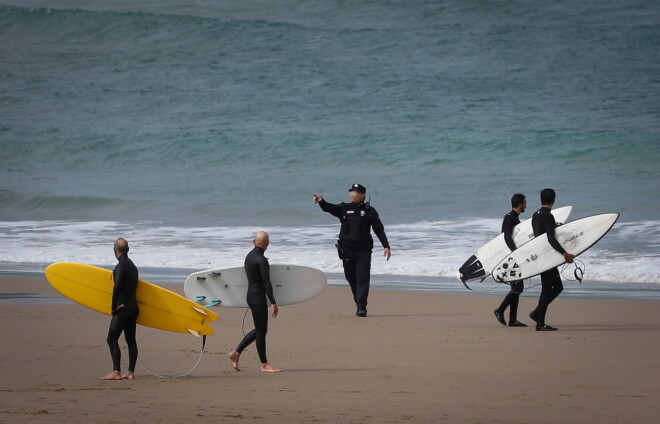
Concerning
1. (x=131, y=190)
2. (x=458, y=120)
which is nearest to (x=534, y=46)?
(x=458, y=120)

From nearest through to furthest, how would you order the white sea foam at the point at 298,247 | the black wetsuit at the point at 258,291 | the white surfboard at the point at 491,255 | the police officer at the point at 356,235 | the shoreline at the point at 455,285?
1. the black wetsuit at the point at 258,291
2. the white surfboard at the point at 491,255
3. the police officer at the point at 356,235
4. the shoreline at the point at 455,285
5. the white sea foam at the point at 298,247

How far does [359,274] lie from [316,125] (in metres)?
24.8

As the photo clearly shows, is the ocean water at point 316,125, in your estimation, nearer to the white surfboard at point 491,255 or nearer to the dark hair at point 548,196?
the white surfboard at point 491,255

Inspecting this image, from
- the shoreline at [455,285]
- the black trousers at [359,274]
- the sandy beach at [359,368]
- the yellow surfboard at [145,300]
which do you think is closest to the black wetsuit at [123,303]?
the sandy beach at [359,368]

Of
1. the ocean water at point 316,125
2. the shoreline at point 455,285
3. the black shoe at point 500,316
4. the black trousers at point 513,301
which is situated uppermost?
the ocean water at point 316,125

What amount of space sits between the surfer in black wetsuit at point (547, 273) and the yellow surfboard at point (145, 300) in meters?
3.56

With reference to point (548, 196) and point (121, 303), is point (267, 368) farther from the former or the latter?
point (548, 196)

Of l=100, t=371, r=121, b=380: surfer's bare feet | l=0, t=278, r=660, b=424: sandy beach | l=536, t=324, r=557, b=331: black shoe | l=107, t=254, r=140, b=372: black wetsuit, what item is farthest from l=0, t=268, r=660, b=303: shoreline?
l=100, t=371, r=121, b=380: surfer's bare feet

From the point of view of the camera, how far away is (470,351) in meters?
8.75

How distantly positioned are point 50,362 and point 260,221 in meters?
14.6

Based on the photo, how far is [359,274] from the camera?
1148cm

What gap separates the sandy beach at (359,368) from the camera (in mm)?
6129

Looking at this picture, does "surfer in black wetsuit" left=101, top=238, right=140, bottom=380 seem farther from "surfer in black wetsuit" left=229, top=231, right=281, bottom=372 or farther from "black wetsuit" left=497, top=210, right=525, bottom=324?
"black wetsuit" left=497, top=210, right=525, bottom=324

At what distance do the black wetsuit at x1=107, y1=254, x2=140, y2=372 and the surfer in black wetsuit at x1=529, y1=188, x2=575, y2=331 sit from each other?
4234mm
